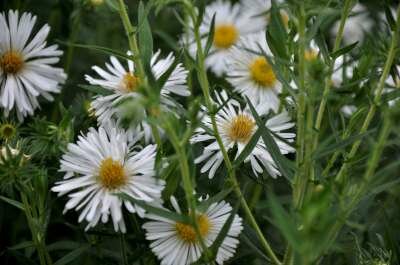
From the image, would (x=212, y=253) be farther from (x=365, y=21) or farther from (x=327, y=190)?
(x=365, y=21)

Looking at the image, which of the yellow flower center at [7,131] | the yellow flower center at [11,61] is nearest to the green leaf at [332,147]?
the yellow flower center at [7,131]

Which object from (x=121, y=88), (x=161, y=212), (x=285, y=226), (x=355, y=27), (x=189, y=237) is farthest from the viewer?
(x=355, y=27)

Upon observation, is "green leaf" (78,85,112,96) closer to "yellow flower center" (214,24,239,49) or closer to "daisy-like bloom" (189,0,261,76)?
"daisy-like bloom" (189,0,261,76)

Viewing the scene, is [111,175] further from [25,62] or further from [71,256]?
[25,62]

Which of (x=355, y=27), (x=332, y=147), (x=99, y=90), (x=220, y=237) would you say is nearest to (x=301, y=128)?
(x=332, y=147)

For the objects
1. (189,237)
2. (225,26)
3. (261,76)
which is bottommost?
(189,237)

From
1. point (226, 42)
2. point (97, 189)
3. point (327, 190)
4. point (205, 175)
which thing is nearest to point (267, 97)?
point (205, 175)

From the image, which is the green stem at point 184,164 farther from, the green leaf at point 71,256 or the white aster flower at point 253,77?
the white aster flower at point 253,77

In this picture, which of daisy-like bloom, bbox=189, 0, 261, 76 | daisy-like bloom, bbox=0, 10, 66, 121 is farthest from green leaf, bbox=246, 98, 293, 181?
daisy-like bloom, bbox=189, 0, 261, 76
